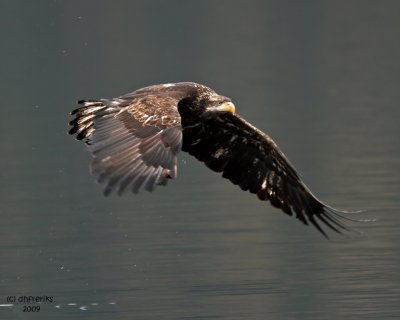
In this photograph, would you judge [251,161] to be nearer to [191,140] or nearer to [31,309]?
[191,140]

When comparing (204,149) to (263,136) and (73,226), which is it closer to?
(263,136)

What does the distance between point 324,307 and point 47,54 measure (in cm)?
2452

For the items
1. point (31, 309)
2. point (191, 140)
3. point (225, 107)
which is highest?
point (225, 107)

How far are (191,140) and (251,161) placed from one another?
480mm

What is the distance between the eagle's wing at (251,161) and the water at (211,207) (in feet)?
1.64

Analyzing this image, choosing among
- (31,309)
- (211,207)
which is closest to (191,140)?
(31,309)

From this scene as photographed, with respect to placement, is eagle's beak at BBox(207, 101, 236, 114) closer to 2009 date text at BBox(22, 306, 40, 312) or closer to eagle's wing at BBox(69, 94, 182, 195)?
eagle's wing at BBox(69, 94, 182, 195)

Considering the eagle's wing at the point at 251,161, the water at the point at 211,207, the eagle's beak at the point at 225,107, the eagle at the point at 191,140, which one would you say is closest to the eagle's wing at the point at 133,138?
the eagle at the point at 191,140

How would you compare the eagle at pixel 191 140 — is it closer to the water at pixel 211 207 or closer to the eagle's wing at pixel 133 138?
the eagle's wing at pixel 133 138

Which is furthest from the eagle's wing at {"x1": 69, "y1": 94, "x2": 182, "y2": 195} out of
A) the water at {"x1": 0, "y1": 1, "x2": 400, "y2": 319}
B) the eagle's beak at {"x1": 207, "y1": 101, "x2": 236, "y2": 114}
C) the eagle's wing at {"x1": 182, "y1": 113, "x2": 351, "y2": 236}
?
the water at {"x1": 0, "y1": 1, "x2": 400, "y2": 319}

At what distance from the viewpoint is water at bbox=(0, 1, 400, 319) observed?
1136cm

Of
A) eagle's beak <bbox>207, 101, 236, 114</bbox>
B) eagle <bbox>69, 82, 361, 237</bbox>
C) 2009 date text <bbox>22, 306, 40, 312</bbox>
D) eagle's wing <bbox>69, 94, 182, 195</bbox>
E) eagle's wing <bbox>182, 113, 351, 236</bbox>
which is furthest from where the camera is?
eagle's wing <bbox>182, 113, 351, 236</bbox>

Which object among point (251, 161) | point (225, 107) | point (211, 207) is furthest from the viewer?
point (211, 207)

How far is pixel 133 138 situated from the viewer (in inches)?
415
